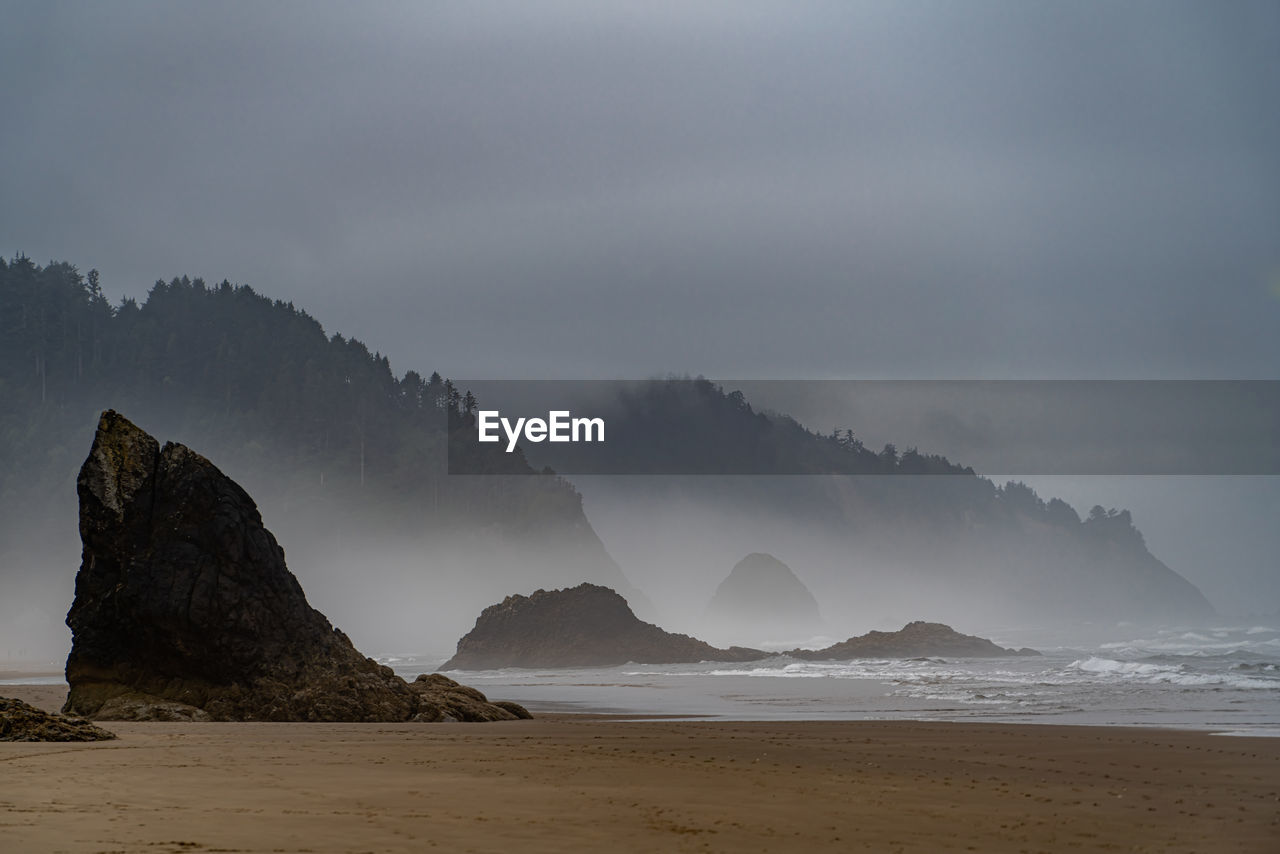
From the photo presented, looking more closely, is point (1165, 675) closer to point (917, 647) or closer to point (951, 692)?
point (951, 692)

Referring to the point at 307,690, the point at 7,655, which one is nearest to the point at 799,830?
→ the point at 307,690

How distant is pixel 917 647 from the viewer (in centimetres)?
6222

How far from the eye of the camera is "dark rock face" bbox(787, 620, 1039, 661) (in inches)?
2397

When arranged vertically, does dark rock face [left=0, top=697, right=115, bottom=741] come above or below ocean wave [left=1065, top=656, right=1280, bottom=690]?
above

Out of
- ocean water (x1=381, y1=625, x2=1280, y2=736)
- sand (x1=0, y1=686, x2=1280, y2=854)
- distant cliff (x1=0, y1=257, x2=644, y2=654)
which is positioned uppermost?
distant cliff (x1=0, y1=257, x2=644, y2=654)

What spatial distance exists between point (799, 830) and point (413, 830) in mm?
3269

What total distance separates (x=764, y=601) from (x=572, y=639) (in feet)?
242

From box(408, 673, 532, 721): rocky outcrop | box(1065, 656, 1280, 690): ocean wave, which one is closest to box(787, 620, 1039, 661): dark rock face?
box(1065, 656, 1280, 690): ocean wave

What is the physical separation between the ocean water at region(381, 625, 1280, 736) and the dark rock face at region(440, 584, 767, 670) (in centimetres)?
1231

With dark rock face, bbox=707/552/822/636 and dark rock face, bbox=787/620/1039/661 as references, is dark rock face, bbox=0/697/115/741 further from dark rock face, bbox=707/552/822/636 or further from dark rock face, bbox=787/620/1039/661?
dark rock face, bbox=707/552/822/636

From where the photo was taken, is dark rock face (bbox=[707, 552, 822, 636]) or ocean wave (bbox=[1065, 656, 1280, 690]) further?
dark rock face (bbox=[707, 552, 822, 636])

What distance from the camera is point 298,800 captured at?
11.0 m

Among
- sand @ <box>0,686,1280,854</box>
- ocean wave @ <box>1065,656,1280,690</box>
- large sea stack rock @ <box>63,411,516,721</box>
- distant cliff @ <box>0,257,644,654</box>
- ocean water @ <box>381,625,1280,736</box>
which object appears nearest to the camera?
sand @ <box>0,686,1280,854</box>

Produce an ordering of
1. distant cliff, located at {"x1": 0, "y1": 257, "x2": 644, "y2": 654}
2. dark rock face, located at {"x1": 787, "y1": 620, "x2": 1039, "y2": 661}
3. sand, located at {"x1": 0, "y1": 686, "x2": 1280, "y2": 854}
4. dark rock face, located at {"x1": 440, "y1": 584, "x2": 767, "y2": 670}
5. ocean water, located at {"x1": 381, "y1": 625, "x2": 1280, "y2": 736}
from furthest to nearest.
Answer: distant cliff, located at {"x1": 0, "y1": 257, "x2": 644, "y2": 654} < dark rock face, located at {"x1": 440, "y1": 584, "x2": 767, "y2": 670} < dark rock face, located at {"x1": 787, "y1": 620, "x2": 1039, "y2": 661} < ocean water, located at {"x1": 381, "y1": 625, "x2": 1280, "y2": 736} < sand, located at {"x1": 0, "y1": 686, "x2": 1280, "y2": 854}
